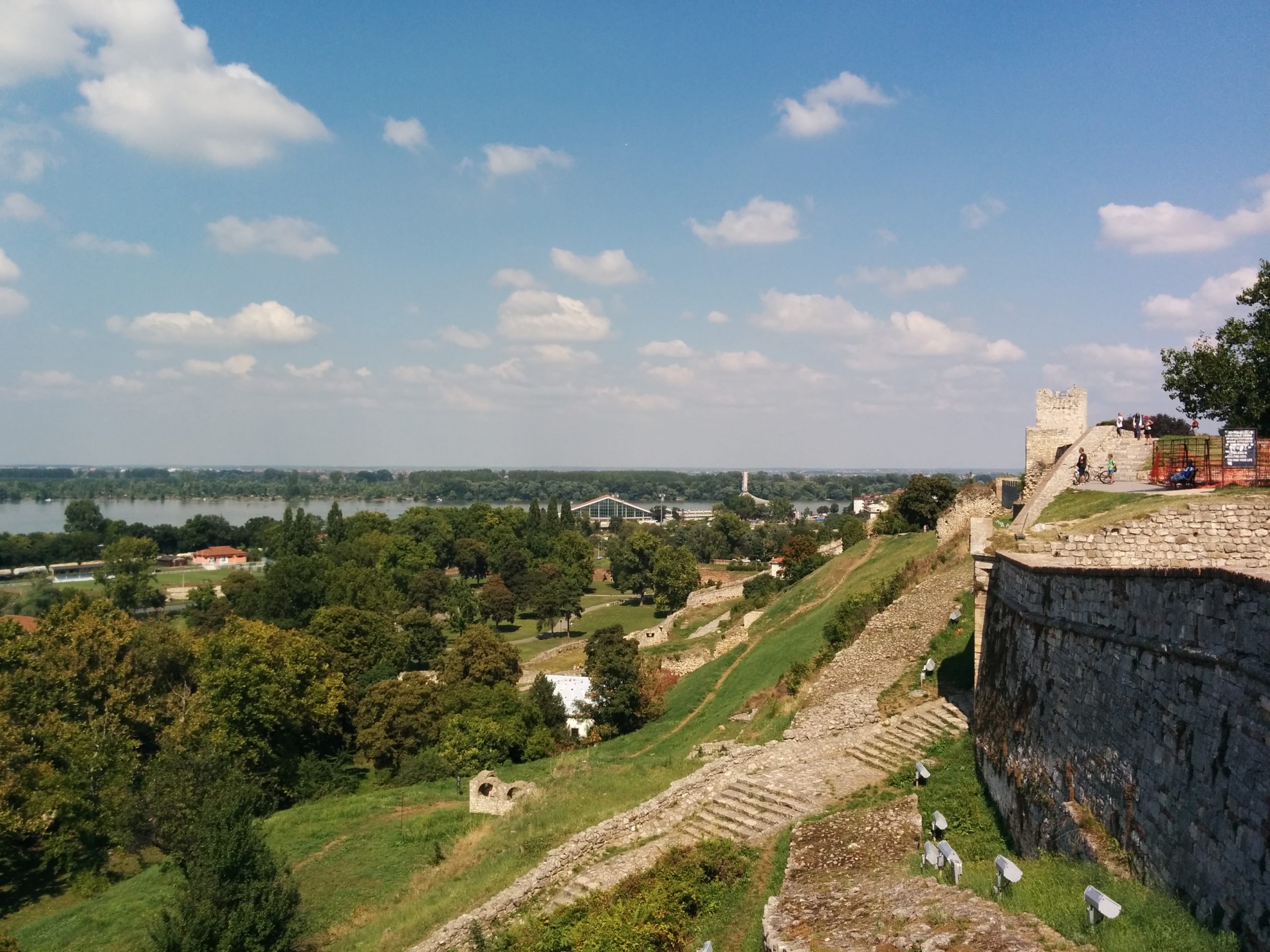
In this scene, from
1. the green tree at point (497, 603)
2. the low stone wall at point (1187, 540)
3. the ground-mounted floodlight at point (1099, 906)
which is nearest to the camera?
the ground-mounted floodlight at point (1099, 906)

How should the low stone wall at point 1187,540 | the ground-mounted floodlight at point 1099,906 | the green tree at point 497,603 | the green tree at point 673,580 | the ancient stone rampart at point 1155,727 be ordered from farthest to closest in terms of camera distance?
1. the green tree at point 497,603
2. the green tree at point 673,580
3. the low stone wall at point 1187,540
4. the ground-mounted floodlight at point 1099,906
5. the ancient stone rampart at point 1155,727

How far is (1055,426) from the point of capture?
24.0 m

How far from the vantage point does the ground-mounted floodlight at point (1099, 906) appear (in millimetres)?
5973

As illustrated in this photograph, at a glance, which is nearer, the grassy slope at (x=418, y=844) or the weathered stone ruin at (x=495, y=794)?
the grassy slope at (x=418, y=844)

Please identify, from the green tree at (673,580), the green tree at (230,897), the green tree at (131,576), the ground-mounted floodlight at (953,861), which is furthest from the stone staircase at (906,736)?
the green tree at (131,576)

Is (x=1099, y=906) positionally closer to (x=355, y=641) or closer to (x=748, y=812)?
(x=748, y=812)

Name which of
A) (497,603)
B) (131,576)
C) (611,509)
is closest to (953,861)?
(497,603)

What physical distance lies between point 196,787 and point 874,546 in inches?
1129

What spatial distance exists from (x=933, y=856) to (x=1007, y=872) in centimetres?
164

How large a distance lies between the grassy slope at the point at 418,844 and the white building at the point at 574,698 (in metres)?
3.33

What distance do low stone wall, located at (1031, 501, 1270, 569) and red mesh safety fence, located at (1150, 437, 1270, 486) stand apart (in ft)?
8.31

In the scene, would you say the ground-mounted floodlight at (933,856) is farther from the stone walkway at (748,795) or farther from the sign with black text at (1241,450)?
the sign with black text at (1241,450)

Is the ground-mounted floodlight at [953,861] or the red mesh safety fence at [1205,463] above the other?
the red mesh safety fence at [1205,463]

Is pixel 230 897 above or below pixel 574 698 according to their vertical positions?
above
